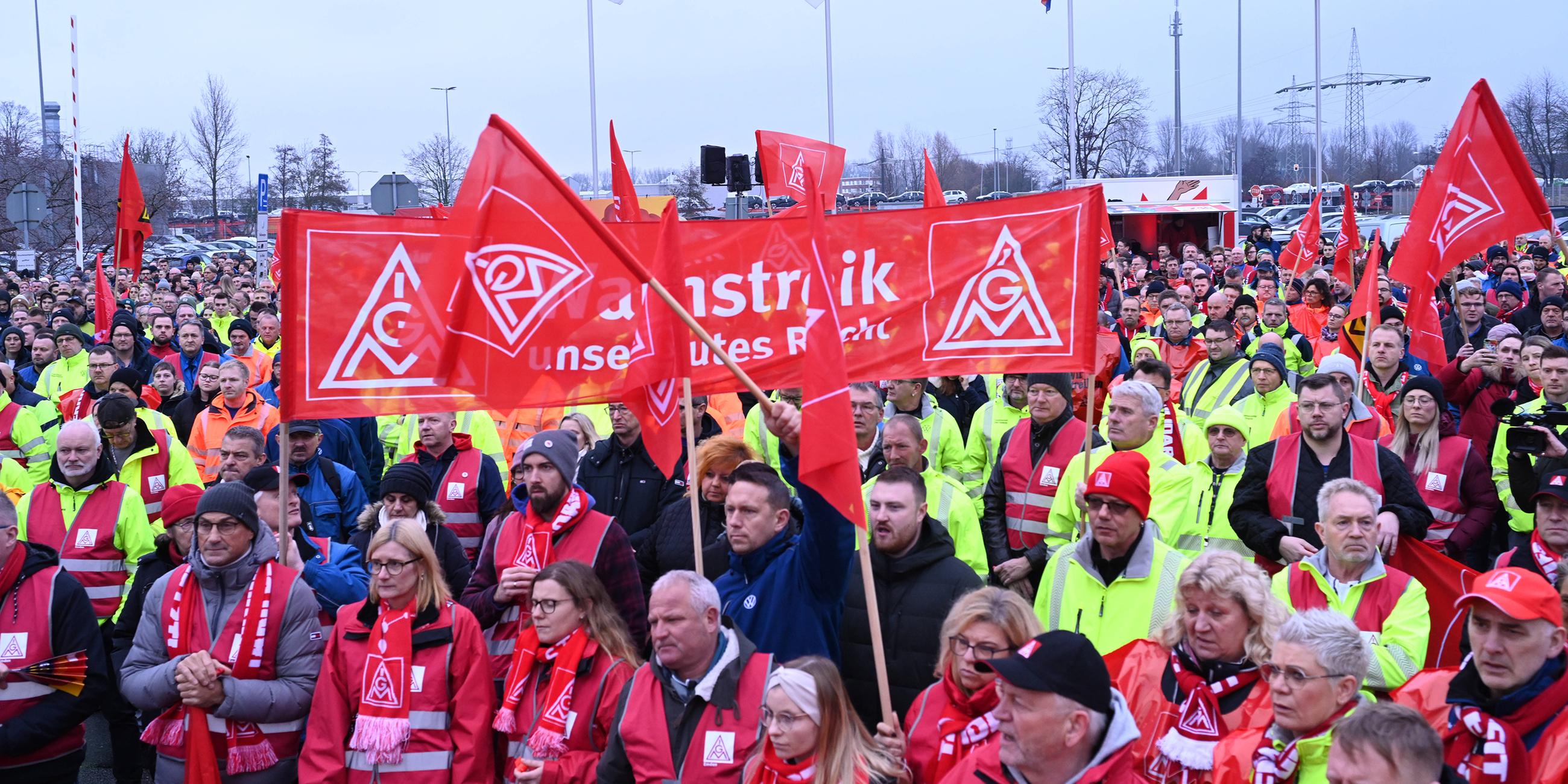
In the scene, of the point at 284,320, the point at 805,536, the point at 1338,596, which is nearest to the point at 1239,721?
the point at 1338,596

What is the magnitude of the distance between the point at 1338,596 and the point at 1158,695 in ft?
3.52

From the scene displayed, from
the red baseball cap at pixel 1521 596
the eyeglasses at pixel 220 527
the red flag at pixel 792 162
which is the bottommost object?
the red baseball cap at pixel 1521 596

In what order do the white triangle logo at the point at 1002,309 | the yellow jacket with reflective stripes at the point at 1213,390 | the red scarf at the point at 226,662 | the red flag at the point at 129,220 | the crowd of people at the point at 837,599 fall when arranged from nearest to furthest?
the crowd of people at the point at 837,599 → the red scarf at the point at 226,662 → the white triangle logo at the point at 1002,309 → the yellow jacket with reflective stripes at the point at 1213,390 → the red flag at the point at 129,220

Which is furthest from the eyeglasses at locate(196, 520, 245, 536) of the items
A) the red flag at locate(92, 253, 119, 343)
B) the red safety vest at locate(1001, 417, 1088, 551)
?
the red flag at locate(92, 253, 119, 343)

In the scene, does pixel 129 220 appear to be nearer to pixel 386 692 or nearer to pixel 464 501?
pixel 464 501

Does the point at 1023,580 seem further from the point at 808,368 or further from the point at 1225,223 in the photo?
the point at 1225,223

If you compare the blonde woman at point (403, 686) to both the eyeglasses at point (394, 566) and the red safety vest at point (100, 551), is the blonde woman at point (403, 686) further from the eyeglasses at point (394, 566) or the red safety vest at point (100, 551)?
the red safety vest at point (100, 551)

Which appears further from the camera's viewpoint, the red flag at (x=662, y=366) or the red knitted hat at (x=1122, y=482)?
the red flag at (x=662, y=366)

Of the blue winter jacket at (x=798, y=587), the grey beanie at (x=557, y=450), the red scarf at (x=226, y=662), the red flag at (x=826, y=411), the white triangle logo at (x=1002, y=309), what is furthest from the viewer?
the grey beanie at (x=557, y=450)

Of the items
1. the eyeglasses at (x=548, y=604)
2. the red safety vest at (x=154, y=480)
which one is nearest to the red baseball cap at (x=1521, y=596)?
the eyeglasses at (x=548, y=604)

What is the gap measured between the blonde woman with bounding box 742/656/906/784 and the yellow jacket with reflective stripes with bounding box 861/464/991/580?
2128 mm

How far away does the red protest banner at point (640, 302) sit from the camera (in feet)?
17.0

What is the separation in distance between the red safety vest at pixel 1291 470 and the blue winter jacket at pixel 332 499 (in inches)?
194

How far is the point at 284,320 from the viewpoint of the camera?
514 centimetres
